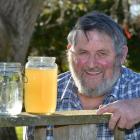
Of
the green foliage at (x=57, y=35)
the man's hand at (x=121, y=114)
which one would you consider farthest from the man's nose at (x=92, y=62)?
the green foliage at (x=57, y=35)

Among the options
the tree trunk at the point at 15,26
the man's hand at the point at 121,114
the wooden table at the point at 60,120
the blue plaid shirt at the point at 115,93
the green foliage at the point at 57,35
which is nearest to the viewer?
the wooden table at the point at 60,120

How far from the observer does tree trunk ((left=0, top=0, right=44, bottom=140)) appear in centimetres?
568

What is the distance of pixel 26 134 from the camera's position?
2.59m

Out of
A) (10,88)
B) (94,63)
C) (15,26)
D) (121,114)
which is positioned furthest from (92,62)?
(15,26)

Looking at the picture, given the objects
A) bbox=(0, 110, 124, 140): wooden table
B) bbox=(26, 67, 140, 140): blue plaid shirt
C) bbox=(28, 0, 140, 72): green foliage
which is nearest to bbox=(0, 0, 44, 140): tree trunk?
bbox=(26, 67, 140, 140): blue plaid shirt

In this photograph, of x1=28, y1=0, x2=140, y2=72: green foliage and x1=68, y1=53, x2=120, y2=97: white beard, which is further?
x1=28, y1=0, x2=140, y2=72: green foliage

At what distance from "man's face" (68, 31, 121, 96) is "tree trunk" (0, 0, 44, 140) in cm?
292

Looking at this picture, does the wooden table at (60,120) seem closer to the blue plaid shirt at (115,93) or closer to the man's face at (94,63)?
the blue plaid shirt at (115,93)

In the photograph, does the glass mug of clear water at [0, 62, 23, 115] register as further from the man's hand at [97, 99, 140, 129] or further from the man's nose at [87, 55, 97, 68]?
the man's nose at [87, 55, 97, 68]

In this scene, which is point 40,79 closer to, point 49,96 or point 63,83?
point 49,96

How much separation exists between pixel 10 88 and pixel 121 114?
17.3 inches

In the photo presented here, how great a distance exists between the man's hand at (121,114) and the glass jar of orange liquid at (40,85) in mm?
206

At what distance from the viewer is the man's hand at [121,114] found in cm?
220

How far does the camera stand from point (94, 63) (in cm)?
266
